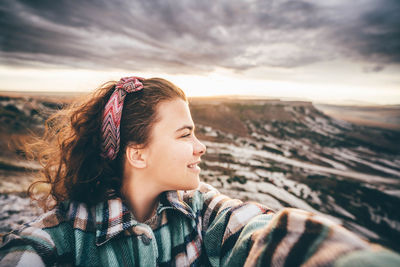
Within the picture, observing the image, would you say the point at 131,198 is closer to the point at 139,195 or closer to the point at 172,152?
the point at 139,195

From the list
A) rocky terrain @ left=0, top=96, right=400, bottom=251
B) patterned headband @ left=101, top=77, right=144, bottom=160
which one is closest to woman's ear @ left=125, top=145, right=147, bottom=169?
patterned headband @ left=101, top=77, right=144, bottom=160

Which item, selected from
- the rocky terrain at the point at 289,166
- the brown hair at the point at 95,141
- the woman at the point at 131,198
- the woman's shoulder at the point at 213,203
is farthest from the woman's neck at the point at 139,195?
the rocky terrain at the point at 289,166

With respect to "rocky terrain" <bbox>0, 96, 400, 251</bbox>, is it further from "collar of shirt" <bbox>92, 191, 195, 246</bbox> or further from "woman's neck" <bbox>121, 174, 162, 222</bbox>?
"collar of shirt" <bbox>92, 191, 195, 246</bbox>

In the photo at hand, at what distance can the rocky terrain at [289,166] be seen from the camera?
576 cm

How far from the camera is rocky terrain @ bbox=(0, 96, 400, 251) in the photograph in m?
5.76

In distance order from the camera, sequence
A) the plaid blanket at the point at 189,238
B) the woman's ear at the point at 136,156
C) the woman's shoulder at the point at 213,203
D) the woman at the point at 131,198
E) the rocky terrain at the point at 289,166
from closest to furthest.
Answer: the plaid blanket at the point at 189,238
the woman at the point at 131,198
the woman's shoulder at the point at 213,203
the woman's ear at the point at 136,156
the rocky terrain at the point at 289,166

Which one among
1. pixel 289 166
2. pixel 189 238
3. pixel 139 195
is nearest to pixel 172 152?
pixel 139 195

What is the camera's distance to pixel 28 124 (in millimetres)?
13062

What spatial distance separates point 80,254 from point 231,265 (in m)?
1.04

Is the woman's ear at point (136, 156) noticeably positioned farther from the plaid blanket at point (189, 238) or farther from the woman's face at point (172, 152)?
the plaid blanket at point (189, 238)

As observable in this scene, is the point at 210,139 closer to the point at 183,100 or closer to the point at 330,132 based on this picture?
the point at 183,100

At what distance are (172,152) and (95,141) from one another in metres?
0.84

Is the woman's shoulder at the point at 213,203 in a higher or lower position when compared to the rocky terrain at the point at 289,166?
higher

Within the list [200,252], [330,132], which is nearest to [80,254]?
[200,252]
